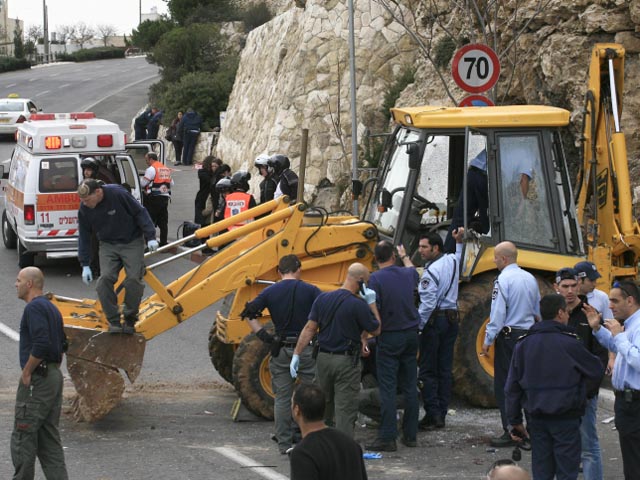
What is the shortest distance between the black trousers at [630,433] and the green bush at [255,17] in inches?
1585

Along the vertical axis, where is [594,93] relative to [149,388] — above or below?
above

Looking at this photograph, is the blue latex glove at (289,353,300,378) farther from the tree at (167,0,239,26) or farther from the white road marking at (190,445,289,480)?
the tree at (167,0,239,26)

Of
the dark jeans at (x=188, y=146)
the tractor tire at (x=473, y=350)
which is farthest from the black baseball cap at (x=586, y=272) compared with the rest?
the dark jeans at (x=188, y=146)

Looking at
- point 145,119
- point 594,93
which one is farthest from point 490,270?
point 145,119

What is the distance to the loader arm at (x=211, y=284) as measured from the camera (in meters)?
10.1

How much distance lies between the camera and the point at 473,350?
10.8 m

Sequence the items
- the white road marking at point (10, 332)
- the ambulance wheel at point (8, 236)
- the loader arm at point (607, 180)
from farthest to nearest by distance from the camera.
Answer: the ambulance wheel at point (8, 236), the white road marking at point (10, 332), the loader arm at point (607, 180)

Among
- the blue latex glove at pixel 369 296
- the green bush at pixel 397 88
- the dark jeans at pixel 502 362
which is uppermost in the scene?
the green bush at pixel 397 88

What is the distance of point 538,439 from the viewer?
24.8 ft

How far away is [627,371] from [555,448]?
2.30 ft

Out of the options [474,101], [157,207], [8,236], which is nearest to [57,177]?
[157,207]

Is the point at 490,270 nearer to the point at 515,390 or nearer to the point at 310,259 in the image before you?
the point at 310,259

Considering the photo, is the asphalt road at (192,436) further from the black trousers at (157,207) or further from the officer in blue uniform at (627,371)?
the black trousers at (157,207)

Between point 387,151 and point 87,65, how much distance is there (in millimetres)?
67649
